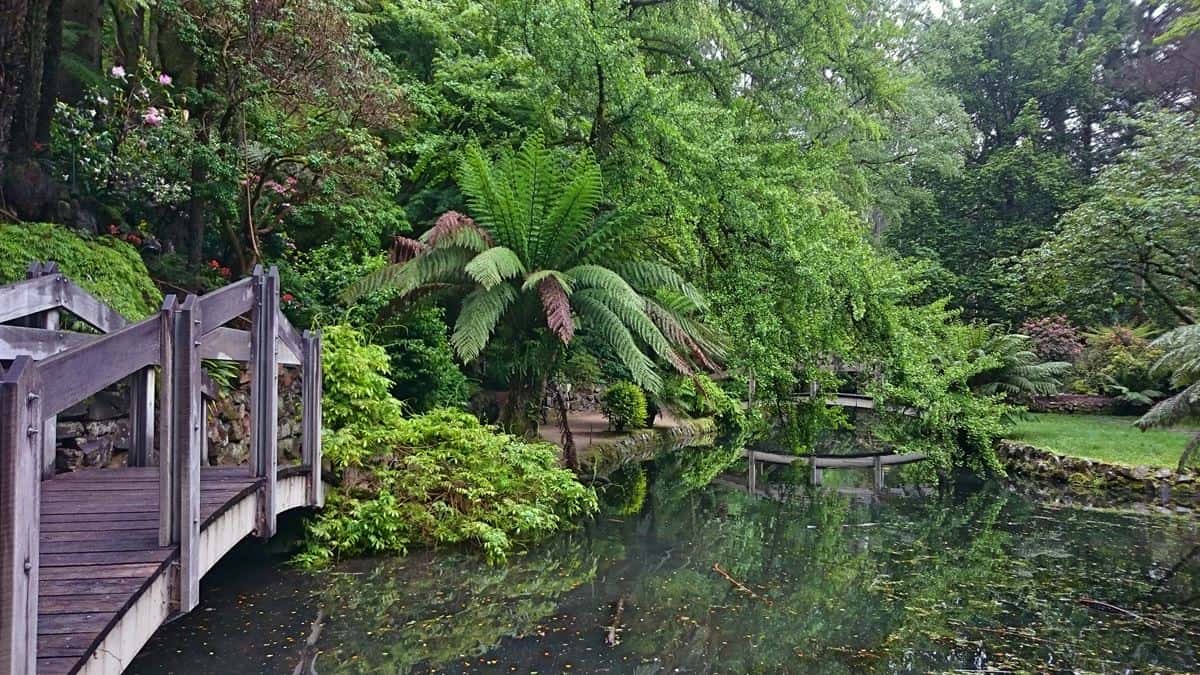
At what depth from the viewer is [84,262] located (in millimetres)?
4609

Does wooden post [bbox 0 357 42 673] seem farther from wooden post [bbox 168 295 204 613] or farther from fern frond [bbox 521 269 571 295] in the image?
fern frond [bbox 521 269 571 295]

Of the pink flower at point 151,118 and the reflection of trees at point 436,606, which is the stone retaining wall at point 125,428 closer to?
the reflection of trees at point 436,606

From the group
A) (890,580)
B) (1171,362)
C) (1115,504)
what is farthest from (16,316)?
(1171,362)

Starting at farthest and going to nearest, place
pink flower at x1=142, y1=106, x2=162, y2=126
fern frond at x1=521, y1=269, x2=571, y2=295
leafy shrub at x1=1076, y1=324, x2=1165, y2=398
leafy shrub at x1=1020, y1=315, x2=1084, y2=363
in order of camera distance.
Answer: leafy shrub at x1=1020, y1=315, x2=1084, y2=363, leafy shrub at x1=1076, y1=324, x2=1165, y2=398, fern frond at x1=521, y1=269, x2=571, y2=295, pink flower at x1=142, y1=106, x2=162, y2=126

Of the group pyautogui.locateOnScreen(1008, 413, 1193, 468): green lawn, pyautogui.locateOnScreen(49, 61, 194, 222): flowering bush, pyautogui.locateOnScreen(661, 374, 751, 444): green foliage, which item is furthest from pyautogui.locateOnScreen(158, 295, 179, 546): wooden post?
pyautogui.locateOnScreen(1008, 413, 1193, 468): green lawn

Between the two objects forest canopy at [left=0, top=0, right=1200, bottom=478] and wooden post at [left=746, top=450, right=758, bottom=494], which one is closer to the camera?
forest canopy at [left=0, top=0, right=1200, bottom=478]

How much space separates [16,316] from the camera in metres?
3.14

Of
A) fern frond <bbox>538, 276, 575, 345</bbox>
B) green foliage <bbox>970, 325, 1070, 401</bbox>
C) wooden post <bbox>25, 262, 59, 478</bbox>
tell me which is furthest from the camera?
green foliage <bbox>970, 325, 1070, 401</bbox>

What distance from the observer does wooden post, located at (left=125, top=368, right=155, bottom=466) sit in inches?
144

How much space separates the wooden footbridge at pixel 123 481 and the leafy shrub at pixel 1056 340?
1378 cm

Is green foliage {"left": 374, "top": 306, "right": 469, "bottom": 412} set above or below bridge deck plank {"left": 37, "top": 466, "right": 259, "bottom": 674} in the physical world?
above

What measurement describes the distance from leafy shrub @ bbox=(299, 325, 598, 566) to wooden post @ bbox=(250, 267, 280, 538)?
68.6 inches

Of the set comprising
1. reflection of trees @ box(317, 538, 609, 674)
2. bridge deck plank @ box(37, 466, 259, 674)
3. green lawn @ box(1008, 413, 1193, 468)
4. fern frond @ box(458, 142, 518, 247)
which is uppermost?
fern frond @ box(458, 142, 518, 247)

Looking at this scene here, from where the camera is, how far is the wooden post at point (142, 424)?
12.0 feet
